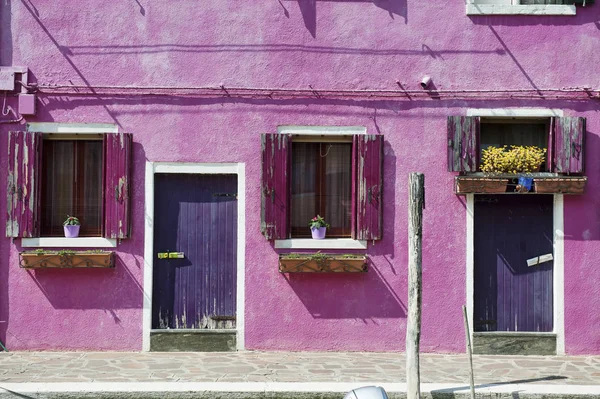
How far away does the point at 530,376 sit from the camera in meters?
9.17

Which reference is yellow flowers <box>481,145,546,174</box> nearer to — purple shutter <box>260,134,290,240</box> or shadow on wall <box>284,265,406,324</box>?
shadow on wall <box>284,265,406,324</box>

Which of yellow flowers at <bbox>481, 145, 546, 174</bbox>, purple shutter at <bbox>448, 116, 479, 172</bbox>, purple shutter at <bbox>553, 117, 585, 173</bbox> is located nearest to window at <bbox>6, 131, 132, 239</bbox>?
purple shutter at <bbox>448, 116, 479, 172</bbox>

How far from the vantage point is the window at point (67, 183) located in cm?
1031

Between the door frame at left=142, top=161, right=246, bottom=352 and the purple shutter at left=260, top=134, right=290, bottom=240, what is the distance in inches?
11.9

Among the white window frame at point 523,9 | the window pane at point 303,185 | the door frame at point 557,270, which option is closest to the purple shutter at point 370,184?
the window pane at point 303,185

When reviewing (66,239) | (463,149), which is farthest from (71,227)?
(463,149)

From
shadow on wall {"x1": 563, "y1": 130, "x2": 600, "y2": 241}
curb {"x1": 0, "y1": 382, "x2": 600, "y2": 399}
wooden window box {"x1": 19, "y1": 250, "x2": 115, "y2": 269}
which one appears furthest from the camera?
shadow on wall {"x1": 563, "y1": 130, "x2": 600, "y2": 241}

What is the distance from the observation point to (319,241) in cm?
1056

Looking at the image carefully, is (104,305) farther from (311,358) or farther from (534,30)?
(534,30)

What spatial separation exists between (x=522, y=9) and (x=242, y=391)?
20.0ft

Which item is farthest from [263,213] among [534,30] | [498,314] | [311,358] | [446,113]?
[534,30]

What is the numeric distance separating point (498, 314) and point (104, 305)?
5.16 m

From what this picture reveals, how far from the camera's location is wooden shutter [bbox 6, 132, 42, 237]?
10289mm

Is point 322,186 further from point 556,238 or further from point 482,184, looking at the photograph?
point 556,238
